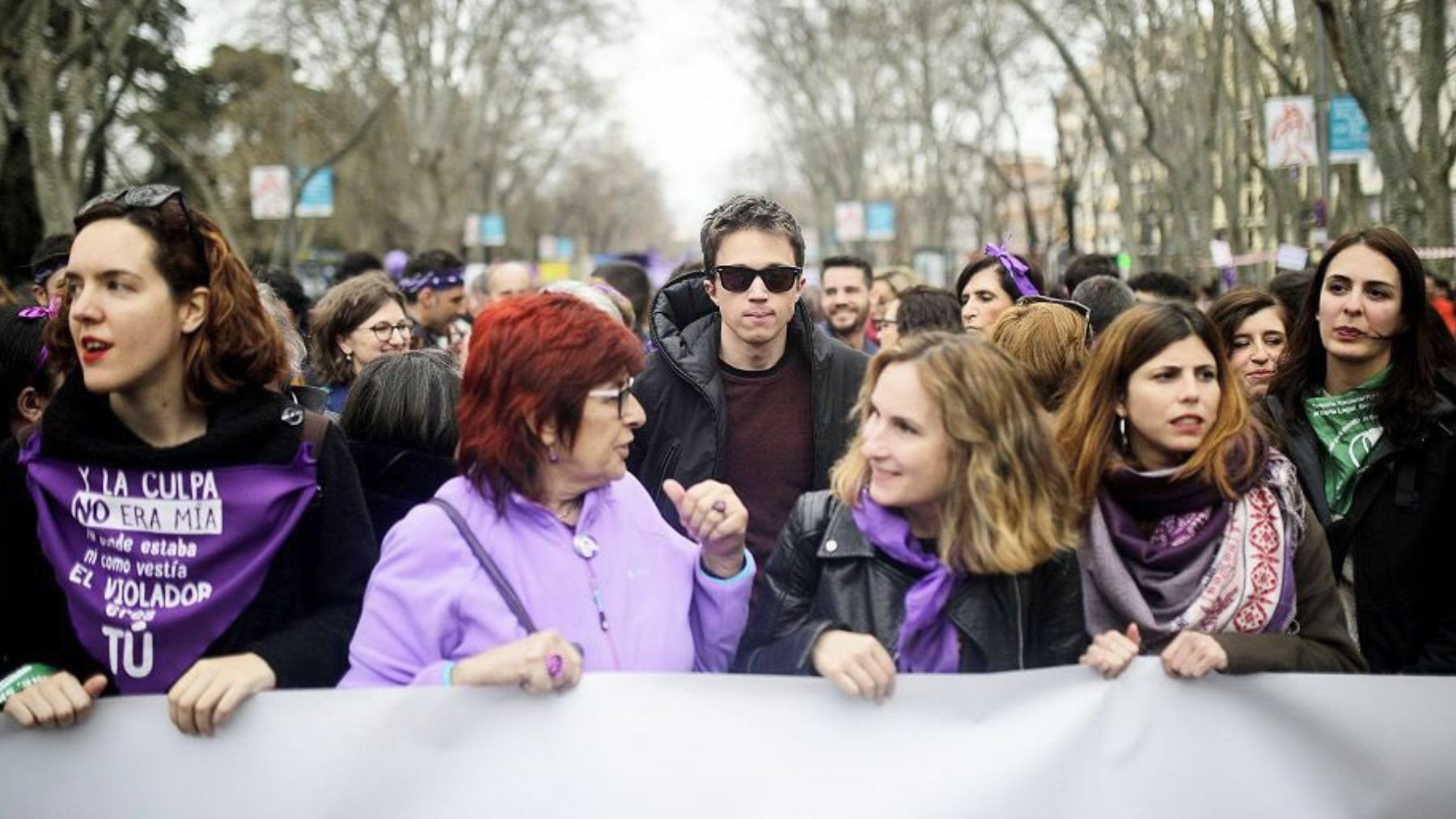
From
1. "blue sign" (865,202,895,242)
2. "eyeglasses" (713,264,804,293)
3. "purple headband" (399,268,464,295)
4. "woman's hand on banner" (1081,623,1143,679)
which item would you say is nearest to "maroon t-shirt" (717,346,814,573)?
"eyeglasses" (713,264,804,293)

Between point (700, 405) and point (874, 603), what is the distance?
5.06 feet

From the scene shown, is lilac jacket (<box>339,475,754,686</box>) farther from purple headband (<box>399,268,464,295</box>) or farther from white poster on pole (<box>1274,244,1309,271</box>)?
white poster on pole (<box>1274,244,1309,271</box>)

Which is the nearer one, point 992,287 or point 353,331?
point 353,331

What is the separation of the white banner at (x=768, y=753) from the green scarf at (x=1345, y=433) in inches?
45.2

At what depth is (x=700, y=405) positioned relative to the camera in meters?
4.27

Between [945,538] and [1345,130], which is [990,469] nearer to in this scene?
[945,538]

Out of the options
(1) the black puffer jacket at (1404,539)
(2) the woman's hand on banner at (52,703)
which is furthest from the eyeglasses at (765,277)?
(2) the woman's hand on banner at (52,703)

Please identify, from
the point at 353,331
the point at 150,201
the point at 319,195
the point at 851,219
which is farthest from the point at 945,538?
the point at 851,219

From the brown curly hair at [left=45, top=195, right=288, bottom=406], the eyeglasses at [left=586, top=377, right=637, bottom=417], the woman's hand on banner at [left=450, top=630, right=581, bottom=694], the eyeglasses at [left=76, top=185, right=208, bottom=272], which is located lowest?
the woman's hand on banner at [left=450, top=630, right=581, bottom=694]

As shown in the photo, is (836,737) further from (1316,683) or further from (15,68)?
(15,68)

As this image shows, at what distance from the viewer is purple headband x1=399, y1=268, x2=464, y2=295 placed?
8.30 meters

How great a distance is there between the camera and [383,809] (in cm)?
267

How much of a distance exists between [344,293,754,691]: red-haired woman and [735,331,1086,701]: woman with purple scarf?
192mm

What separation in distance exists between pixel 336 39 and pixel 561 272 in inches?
393
